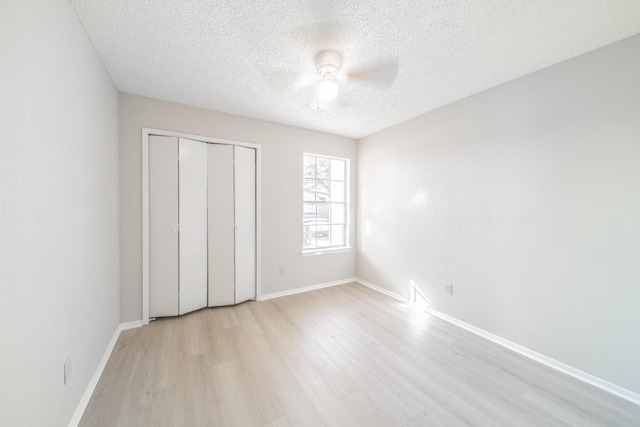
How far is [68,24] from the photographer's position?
1402 mm

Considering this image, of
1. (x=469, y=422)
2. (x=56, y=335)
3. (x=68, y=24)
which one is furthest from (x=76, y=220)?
(x=469, y=422)

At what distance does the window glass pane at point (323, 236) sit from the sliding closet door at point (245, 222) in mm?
1160

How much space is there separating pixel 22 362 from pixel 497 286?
Result: 3404 mm

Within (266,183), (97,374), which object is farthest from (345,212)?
(97,374)

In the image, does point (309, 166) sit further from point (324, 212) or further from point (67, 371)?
point (67, 371)

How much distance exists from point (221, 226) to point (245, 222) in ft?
1.06

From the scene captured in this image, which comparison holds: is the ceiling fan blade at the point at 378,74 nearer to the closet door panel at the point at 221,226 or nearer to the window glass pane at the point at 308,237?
the closet door panel at the point at 221,226

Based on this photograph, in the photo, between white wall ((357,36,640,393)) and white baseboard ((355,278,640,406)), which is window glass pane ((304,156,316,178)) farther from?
white baseboard ((355,278,640,406))

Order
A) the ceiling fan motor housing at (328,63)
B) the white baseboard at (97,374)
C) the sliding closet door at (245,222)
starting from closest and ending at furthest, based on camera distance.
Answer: the white baseboard at (97,374) < the ceiling fan motor housing at (328,63) < the sliding closet door at (245,222)

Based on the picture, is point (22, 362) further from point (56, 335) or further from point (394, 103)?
point (394, 103)

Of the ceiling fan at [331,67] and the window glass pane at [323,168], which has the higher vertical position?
the ceiling fan at [331,67]

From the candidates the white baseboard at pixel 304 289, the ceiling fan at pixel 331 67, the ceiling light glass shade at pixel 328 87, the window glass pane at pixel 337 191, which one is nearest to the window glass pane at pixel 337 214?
the window glass pane at pixel 337 191

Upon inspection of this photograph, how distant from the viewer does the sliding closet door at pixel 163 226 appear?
266 cm

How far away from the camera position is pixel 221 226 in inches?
121
